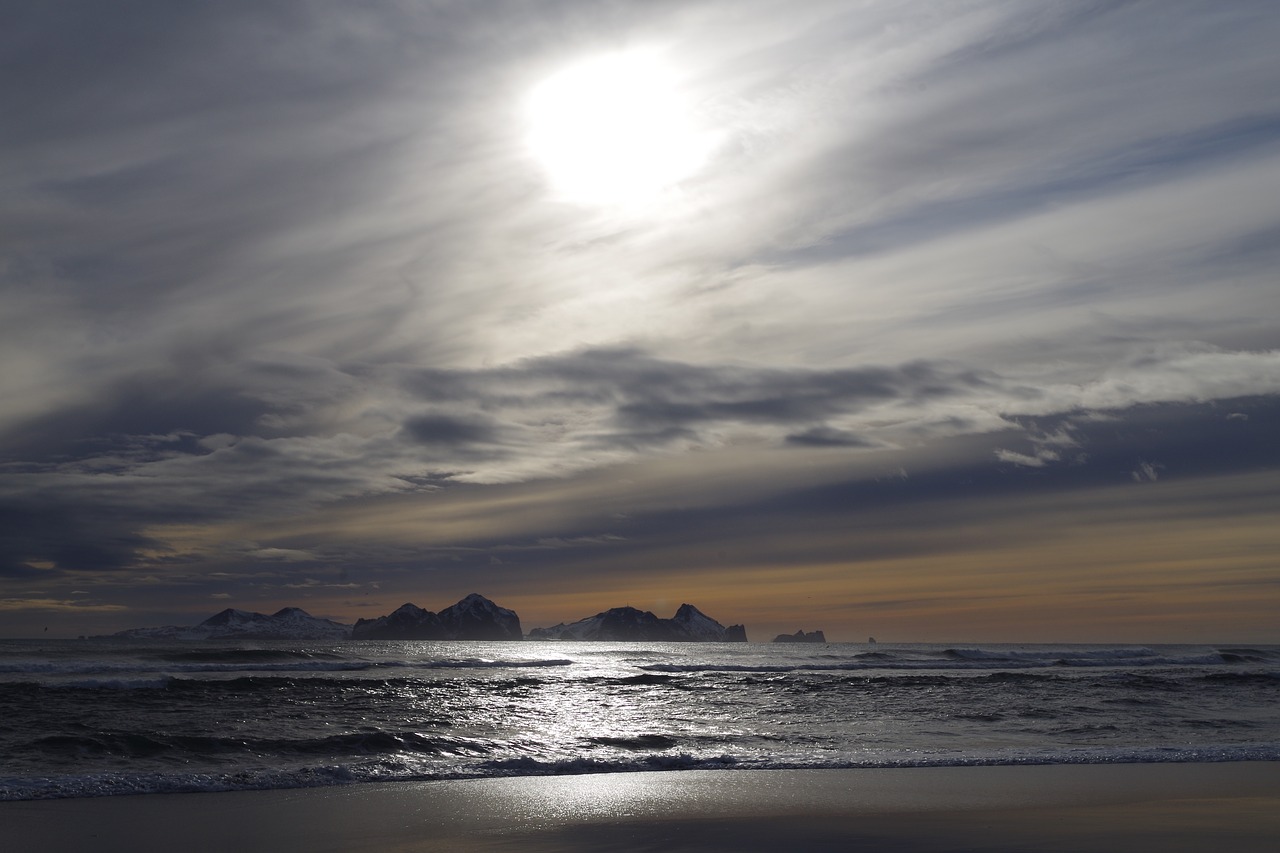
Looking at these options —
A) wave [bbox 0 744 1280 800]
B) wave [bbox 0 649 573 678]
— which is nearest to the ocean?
wave [bbox 0 744 1280 800]

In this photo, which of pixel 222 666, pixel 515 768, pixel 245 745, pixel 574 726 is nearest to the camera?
pixel 515 768

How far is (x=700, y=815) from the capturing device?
37.8 feet

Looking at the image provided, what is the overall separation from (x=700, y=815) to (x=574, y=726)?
29.7ft

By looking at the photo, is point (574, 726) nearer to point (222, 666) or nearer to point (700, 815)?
point (700, 815)

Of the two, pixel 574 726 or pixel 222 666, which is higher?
pixel 574 726

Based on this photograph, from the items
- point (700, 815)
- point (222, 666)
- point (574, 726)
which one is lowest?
point (222, 666)

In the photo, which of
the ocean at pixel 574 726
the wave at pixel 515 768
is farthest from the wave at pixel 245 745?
the wave at pixel 515 768

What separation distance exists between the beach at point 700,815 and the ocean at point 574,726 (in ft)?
3.52

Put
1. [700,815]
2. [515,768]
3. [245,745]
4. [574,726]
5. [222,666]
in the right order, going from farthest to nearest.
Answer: [222,666], [574,726], [245,745], [515,768], [700,815]

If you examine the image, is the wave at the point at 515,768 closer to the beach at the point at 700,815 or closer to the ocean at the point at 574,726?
the ocean at the point at 574,726

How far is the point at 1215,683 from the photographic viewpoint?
104 feet

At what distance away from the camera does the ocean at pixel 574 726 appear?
15086mm

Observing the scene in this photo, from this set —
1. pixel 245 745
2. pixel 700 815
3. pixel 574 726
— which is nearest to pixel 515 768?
pixel 700 815

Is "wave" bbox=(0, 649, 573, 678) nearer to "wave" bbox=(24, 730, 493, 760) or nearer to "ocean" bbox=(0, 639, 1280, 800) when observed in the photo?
"ocean" bbox=(0, 639, 1280, 800)
